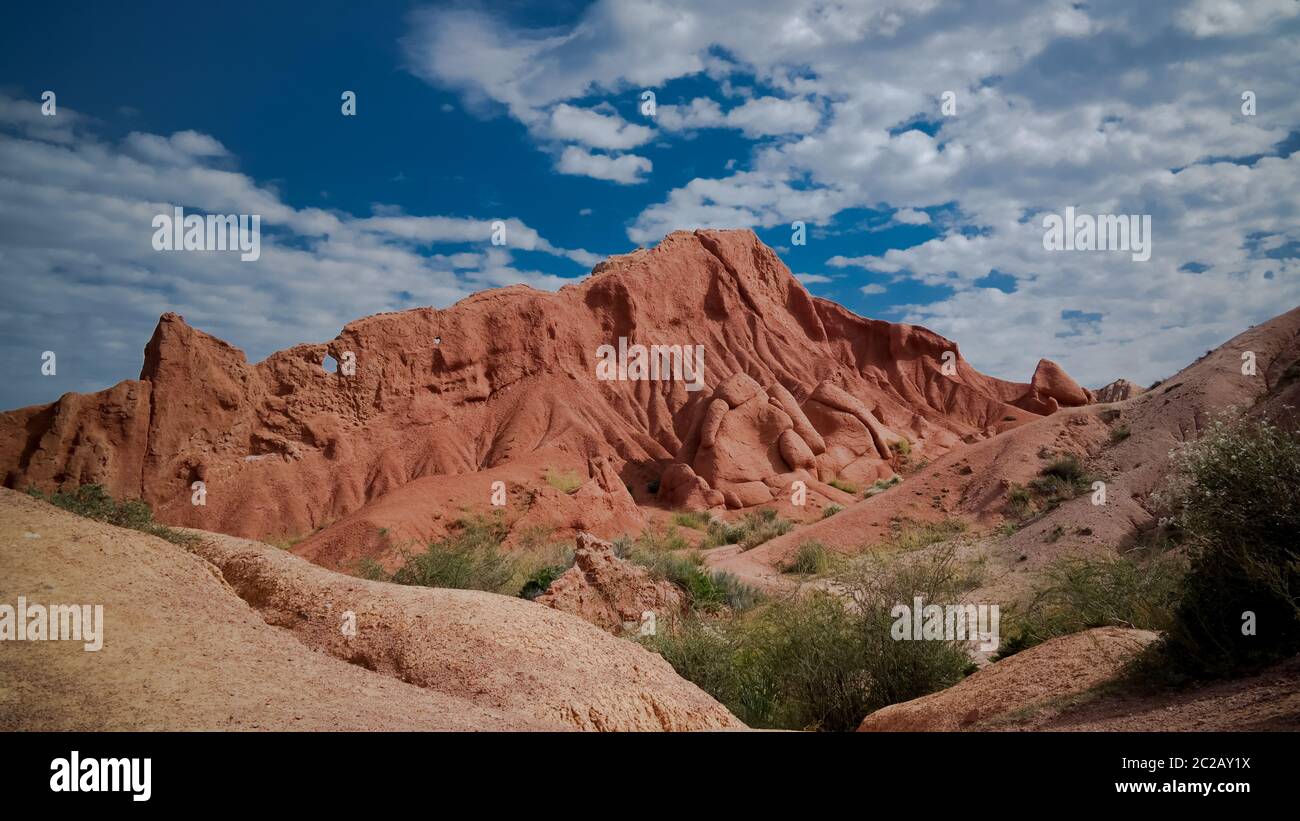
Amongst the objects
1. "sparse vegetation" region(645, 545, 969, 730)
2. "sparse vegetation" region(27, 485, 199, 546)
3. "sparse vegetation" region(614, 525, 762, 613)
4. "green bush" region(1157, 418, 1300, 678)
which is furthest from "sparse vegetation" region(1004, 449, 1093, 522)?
"sparse vegetation" region(27, 485, 199, 546)

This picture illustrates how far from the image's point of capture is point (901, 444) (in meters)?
51.8

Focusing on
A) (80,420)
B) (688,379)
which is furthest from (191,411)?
(688,379)

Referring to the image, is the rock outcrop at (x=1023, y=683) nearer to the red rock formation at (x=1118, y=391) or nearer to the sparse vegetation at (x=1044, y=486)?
the sparse vegetation at (x=1044, y=486)

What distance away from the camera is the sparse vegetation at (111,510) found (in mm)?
9422

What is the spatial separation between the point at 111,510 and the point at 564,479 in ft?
105

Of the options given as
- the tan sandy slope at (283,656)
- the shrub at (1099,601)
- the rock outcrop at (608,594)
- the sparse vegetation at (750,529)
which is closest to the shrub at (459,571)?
the rock outcrop at (608,594)

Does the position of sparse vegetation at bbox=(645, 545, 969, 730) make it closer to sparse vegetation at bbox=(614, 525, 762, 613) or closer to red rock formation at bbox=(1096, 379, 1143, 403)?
sparse vegetation at bbox=(614, 525, 762, 613)

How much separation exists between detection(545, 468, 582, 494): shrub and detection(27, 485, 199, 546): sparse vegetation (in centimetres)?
2977

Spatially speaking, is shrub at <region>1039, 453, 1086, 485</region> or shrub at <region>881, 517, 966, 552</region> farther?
shrub at <region>1039, 453, 1086, 485</region>

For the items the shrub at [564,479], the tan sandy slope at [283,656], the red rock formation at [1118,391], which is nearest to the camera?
the tan sandy slope at [283,656]

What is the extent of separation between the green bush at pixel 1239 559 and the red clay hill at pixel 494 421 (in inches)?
999

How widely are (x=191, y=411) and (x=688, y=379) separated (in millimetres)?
28866

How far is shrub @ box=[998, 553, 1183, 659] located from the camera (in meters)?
10.5
